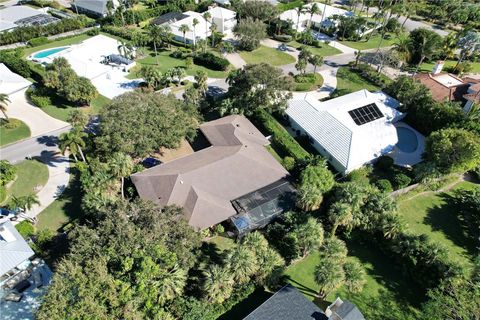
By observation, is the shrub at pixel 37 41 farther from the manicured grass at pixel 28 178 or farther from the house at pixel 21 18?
the manicured grass at pixel 28 178

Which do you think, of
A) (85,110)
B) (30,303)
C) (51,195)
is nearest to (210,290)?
(30,303)

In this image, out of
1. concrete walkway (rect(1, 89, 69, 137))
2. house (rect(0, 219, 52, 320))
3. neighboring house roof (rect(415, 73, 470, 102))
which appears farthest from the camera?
neighboring house roof (rect(415, 73, 470, 102))

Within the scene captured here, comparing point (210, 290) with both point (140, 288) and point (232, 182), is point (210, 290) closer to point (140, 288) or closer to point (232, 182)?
point (140, 288)

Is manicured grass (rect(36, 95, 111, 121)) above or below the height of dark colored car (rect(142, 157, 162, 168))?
above

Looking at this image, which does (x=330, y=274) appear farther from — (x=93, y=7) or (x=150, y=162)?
(x=93, y=7)

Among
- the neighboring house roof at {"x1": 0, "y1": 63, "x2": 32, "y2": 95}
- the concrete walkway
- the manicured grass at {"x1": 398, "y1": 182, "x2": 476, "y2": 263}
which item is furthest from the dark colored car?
the manicured grass at {"x1": 398, "y1": 182, "x2": 476, "y2": 263}

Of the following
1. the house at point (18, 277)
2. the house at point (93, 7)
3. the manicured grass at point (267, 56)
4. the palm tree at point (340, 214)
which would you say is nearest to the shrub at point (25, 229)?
the house at point (18, 277)

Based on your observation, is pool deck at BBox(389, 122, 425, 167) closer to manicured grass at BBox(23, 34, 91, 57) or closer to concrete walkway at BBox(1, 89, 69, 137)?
concrete walkway at BBox(1, 89, 69, 137)

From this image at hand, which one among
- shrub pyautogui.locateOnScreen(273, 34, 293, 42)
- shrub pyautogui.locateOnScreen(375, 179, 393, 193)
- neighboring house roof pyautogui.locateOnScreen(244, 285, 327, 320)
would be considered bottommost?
neighboring house roof pyautogui.locateOnScreen(244, 285, 327, 320)
